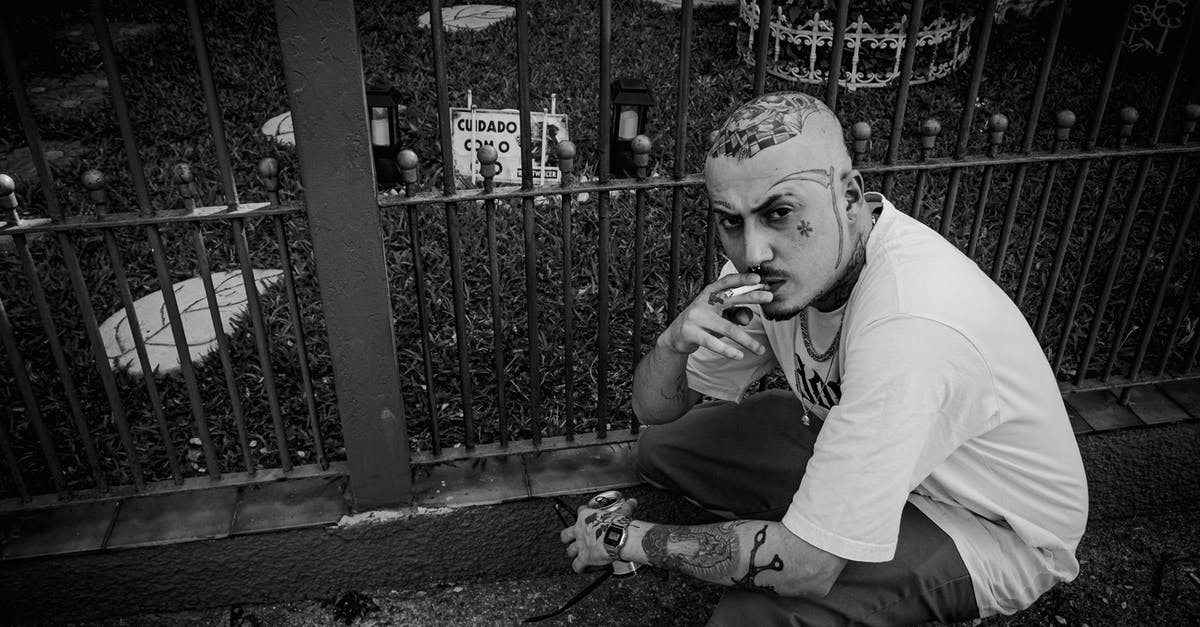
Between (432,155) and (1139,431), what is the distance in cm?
377

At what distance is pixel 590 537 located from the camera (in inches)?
85.0

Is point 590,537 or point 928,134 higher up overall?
point 928,134

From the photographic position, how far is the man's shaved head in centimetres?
189

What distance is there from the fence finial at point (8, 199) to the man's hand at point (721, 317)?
1.63 metres

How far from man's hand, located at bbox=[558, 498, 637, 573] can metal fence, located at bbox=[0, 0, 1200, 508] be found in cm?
50

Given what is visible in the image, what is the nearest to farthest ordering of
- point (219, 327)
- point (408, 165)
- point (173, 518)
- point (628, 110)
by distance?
point (408, 165), point (219, 327), point (173, 518), point (628, 110)

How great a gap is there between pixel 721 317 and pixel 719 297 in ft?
0.19

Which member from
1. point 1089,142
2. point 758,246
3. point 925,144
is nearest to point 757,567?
point 758,246

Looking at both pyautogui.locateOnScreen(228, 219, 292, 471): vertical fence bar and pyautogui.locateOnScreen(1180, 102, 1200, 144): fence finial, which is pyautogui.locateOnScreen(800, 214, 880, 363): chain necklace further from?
pyautogui.locateOnScreen(228, 219, 292, 471): vertical fence bar

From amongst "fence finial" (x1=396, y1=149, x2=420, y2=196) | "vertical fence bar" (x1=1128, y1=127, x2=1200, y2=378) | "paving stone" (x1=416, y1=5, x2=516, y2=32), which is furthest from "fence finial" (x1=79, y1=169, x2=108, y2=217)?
"paving stone" (x1=416, y1=5, x2=516, y2=32)

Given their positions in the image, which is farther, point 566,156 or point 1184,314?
point 1184,314

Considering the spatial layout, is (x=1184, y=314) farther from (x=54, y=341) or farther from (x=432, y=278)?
(x=54, y=341)

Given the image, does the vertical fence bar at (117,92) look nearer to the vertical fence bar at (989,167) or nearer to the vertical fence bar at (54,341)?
the vertical fence bar at (54,341)

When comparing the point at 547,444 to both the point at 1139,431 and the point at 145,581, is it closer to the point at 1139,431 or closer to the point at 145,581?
the point at 145,581
